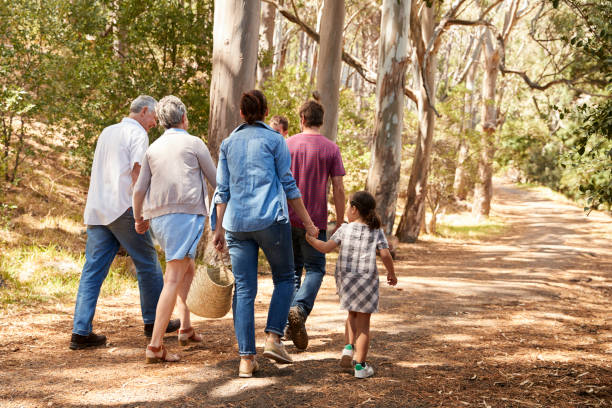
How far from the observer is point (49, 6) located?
11.0 meters

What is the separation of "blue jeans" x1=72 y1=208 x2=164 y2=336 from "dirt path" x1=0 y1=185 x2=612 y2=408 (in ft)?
1.18

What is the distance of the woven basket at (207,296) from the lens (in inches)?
180

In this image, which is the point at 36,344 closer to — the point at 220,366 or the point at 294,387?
the point at 220,366

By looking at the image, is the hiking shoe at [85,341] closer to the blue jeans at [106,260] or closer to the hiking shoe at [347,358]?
the blue jeans at [106,260]

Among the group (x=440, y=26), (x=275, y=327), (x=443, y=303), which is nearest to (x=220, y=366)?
(x=275, y=327)

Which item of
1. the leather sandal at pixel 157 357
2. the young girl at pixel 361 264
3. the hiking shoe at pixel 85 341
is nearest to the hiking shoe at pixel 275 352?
the young girl at pixel 361 264

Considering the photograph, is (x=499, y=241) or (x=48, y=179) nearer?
(x=48, y=179)

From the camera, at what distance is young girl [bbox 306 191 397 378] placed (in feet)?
14.3

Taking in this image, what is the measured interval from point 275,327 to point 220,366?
54 centimetres

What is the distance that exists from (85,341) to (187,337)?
2.72 feet

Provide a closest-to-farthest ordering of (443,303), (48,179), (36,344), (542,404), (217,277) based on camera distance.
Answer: (542,404)
(217,277)
(36,344)
(443,303)
(48,179)

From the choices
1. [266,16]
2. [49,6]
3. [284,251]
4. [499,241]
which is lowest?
[499,241]

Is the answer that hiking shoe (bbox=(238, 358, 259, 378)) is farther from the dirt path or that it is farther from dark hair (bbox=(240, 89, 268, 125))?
dark hair (bbox=(240, 89, 268, 125))

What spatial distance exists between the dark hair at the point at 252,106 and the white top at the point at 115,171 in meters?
0.99
